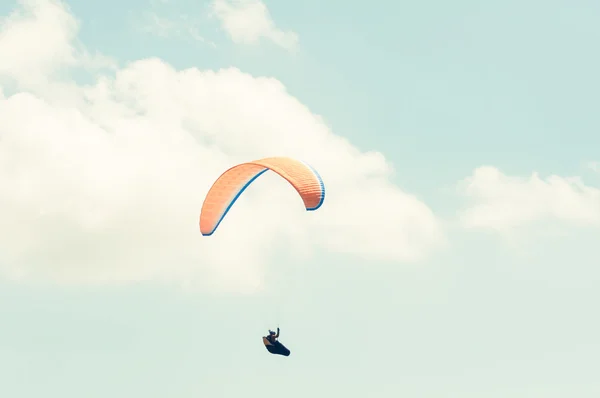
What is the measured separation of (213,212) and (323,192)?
8785mm

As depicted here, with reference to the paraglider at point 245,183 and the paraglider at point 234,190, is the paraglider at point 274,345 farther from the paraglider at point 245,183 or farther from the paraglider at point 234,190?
the paraglider at point 245,183

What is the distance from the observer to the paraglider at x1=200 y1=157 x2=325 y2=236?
50.4m

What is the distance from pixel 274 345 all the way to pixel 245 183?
388 inches

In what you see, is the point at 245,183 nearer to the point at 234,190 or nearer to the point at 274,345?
the point at 234,190

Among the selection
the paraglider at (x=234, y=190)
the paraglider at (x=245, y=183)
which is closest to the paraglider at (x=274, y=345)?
the paraglider at (x=234, y=190)

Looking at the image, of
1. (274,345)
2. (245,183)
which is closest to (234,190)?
(245,183)

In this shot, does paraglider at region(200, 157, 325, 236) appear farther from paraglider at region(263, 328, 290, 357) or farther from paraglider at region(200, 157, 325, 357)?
paraglider at region(263, 328, 290, 357)

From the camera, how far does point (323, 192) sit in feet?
165

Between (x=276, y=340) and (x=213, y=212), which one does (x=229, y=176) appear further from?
(x=276, y=340)

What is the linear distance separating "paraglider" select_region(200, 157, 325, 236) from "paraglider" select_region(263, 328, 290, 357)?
7135 mm

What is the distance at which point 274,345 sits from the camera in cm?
5572

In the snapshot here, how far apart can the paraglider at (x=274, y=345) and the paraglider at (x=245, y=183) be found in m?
7.13

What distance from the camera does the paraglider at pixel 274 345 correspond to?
183 feet

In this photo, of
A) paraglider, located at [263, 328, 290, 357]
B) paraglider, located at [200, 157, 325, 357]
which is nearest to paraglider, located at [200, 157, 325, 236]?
paraglider, located at [200, 157, 325, 357]
